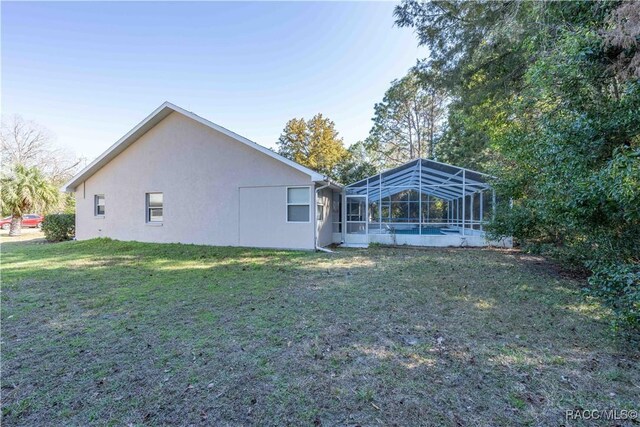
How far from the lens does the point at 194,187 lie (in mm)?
11594

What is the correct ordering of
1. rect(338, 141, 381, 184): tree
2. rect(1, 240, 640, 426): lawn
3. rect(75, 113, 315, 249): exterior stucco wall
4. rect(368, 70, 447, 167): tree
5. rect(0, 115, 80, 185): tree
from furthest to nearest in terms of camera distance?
rect(0, 115, 80, 185): tree → rect(338, 141, 381, 184): tree → rect(368, 70, 447, 167): tree → rect(75, 113, 315, 249): exterior stucco wall → rect(1, 240, 640, 426): lawn

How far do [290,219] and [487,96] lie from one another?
7475 mm

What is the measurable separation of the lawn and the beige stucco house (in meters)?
4.65

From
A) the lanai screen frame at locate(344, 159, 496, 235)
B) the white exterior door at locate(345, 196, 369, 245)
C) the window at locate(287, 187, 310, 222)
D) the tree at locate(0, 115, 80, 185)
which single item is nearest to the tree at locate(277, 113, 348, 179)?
the white exterior door at locate(345, 196, 369, 245)

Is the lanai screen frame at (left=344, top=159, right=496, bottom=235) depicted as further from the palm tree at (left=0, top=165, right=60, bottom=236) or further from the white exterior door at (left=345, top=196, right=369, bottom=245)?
the palm tree at (left=0, top=165, right=60, bottom=236)

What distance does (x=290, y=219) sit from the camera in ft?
35.0

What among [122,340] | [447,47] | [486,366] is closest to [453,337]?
[486,366]

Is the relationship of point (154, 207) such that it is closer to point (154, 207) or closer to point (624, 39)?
point (154, 207)

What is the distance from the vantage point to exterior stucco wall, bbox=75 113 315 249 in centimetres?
1073

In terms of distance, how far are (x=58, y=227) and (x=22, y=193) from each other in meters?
4.39

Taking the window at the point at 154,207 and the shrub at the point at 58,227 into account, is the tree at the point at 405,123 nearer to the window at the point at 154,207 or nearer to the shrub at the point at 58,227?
the window at the point at 154,207

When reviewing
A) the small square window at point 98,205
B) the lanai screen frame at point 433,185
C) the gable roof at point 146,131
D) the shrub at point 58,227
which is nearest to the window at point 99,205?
the small square window at point 98,205

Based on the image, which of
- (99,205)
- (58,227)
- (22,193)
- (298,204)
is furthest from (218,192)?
(22,193)

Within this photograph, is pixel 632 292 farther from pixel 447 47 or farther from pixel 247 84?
pixel 247 84
